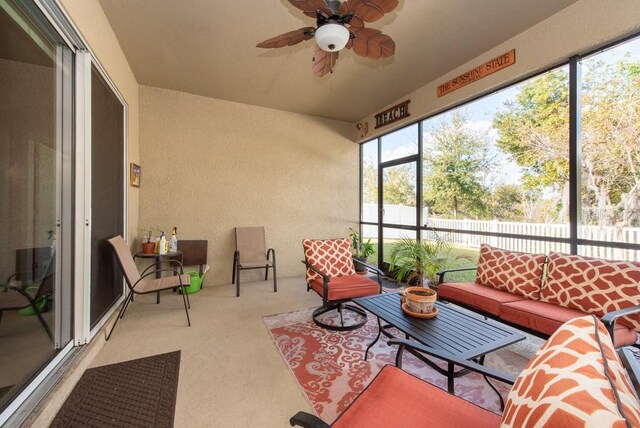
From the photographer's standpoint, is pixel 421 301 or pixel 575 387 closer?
pixel 575 387

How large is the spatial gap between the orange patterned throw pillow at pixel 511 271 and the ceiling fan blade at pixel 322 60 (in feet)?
8.25

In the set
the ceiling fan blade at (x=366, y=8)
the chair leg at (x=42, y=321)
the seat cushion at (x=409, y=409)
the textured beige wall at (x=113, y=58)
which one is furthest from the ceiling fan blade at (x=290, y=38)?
the chair leg at (x=42, y=321)

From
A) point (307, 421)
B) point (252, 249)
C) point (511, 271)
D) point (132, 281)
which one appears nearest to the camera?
point (307, 421)

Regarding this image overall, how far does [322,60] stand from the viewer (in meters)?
1.95

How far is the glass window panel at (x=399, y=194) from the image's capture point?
4.27 metres

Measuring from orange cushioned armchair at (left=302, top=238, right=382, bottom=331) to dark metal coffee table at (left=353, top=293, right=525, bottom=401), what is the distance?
0.46 metres

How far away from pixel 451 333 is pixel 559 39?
2827 millimetres

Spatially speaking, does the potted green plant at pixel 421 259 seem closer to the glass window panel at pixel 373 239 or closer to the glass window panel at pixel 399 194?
the glass window panel at pixel 399 194

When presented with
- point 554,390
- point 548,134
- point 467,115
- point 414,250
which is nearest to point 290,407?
point 554,390

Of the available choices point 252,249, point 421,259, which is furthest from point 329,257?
point 252,249

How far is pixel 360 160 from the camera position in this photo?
5.50 m

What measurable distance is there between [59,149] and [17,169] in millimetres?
476

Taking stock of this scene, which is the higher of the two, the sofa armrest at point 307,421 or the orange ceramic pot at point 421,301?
the orange ceramic pot at point 421,301

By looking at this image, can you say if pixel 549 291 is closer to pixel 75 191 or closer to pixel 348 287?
pixel 348 287
